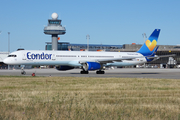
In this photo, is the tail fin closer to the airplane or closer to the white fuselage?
the airplane

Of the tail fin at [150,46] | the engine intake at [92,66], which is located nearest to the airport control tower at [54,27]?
the tail fin at [150,46]

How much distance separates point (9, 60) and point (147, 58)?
2794 cm

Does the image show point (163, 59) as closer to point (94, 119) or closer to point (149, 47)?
point (149, 47)

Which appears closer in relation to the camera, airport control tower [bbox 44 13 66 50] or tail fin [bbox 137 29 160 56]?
tail fin [bbox 137 29 160 56]

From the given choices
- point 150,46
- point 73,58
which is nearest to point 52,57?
point 73,58

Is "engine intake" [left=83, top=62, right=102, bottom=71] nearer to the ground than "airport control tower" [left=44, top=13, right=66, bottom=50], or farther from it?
nearer to the ground

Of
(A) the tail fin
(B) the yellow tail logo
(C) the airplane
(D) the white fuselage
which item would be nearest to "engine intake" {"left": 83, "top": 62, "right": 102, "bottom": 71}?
(C) the airplane

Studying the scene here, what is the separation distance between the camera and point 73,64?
47156mm

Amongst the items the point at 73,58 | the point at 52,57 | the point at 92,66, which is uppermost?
the point at 52,57

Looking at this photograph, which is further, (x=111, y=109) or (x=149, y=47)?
(x=149, y=47)

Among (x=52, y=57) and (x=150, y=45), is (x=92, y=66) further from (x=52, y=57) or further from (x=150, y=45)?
(x=150, y=45)

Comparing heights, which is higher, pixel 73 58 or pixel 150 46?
pixel 150 46

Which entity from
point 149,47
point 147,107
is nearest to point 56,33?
point 149,47

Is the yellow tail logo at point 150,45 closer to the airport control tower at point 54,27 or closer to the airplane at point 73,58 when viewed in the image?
the airplane at point 73,58
